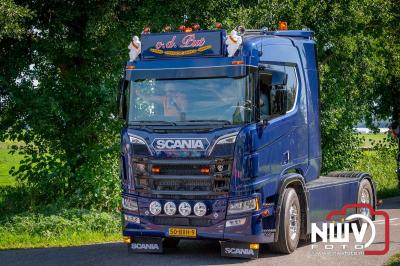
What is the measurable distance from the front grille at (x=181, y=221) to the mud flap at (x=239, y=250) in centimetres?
50

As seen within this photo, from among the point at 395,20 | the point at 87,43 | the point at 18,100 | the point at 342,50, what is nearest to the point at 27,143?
the point at 18,100

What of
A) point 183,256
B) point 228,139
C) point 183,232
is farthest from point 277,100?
point 183,256

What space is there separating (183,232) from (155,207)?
22.2 inches

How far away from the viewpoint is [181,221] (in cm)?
1059

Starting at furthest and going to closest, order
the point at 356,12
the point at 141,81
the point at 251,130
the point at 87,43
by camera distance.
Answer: the point at 356,12 → the point at 87,43 → the point at 141,81 → the point at 251,130

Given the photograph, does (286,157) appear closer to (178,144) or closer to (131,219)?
(178,144)

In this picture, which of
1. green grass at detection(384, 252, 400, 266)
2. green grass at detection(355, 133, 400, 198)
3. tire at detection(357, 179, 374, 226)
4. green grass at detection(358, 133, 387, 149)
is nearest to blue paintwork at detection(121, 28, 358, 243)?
green grass at detection(384, 252, 400, 266)

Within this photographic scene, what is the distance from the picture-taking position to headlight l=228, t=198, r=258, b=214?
10.4m

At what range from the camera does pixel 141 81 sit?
11.1 meters

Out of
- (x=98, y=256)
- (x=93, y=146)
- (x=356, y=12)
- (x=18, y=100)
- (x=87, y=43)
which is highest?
(x=356, y=12)

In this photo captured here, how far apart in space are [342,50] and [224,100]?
1092 centimetres

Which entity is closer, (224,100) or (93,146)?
(224,100)

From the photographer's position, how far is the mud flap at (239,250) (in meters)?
10.6

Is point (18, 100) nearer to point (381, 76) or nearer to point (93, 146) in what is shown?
point (93, 146)
